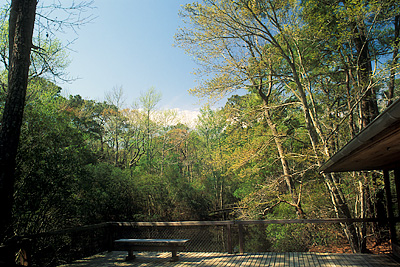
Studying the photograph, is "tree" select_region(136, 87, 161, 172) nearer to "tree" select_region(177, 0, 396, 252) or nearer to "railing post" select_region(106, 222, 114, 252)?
"tree" select_region(177, 0, 396, 252)

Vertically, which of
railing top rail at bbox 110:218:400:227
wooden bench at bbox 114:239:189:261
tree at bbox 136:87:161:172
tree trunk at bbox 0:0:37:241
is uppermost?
tree at bbox 136:87:161:172

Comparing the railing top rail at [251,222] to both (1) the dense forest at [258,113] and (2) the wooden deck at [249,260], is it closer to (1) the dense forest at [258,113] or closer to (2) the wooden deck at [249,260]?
(2) the wooden deck at [249,260]

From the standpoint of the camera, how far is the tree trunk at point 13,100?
156 inches

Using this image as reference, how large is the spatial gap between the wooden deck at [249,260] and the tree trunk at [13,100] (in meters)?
2.50

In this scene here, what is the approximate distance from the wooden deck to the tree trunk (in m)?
2.50

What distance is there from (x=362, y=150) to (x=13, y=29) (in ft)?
18.9

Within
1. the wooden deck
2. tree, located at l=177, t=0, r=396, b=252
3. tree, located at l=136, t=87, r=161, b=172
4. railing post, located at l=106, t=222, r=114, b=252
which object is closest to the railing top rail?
railing post, located at l=106, t=222, r=114, b=252

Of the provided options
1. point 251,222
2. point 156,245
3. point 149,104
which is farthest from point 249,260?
point 149,104

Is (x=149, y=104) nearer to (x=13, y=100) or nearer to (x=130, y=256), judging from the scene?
(x=130, y=256)

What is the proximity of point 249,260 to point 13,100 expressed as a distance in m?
5.27

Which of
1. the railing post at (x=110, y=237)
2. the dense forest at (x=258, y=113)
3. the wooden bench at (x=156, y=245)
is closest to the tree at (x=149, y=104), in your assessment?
the dense forest at (x=258, y=113)

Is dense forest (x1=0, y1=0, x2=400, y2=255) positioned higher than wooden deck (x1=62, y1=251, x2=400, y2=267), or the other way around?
dense forest (x1=0, y1=0, x2=400, y2=255)

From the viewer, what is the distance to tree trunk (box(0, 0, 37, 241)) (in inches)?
156

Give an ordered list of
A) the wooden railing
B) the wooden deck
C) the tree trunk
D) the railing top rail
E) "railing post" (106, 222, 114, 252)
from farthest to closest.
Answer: "railing post" (106, 222, 114, 252) < the wooden railing < the railing top rail < the wooden deck < the tree trunk
